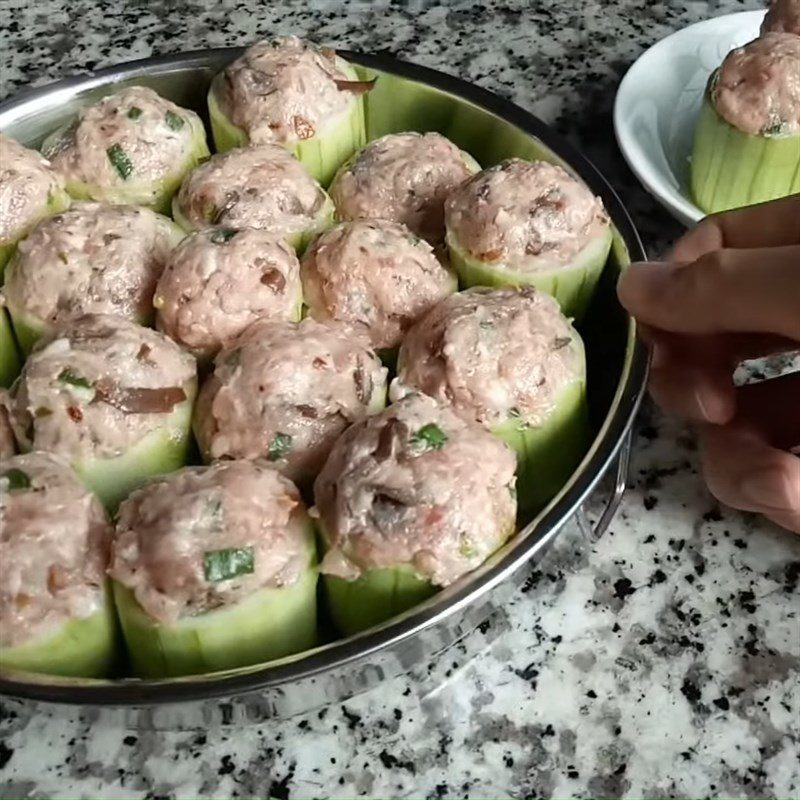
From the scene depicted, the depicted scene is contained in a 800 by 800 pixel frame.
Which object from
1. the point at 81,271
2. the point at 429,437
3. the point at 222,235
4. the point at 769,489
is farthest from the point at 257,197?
the point at 769,489

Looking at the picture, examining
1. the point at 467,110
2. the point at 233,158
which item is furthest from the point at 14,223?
the point at 467,110

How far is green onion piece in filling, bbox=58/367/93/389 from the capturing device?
96cm

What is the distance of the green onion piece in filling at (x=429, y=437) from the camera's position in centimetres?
88

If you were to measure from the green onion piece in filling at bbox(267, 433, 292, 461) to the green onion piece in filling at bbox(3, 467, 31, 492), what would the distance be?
22cm

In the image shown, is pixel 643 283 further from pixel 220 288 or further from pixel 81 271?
pixel 81 271

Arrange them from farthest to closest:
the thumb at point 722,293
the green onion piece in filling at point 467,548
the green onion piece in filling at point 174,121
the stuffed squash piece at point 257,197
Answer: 1. the green onion piece in filling at point 174,121
2. the stuffed squash piece at point 257,197
3. the green onion piece in filling at point 467,548
4. the thumb at point 722,293

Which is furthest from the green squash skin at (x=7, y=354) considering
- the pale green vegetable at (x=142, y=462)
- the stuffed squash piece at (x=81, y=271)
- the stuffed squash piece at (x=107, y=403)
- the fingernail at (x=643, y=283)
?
the fingernail at (x=643, y=283)

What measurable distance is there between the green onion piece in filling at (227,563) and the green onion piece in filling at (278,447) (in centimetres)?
14

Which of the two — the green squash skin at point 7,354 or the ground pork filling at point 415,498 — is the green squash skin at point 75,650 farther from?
the green squash skin at point 7,354

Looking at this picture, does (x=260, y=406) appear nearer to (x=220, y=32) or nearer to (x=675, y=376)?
(x=675, y=376)

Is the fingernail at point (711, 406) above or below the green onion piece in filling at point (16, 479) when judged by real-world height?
below

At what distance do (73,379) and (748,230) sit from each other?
2.25ft

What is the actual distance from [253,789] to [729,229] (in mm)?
718

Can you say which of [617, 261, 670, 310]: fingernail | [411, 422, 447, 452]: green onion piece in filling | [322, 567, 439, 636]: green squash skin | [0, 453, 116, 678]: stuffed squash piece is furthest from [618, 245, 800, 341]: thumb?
[0, 453, 116, 678]: stuffed squash piece
